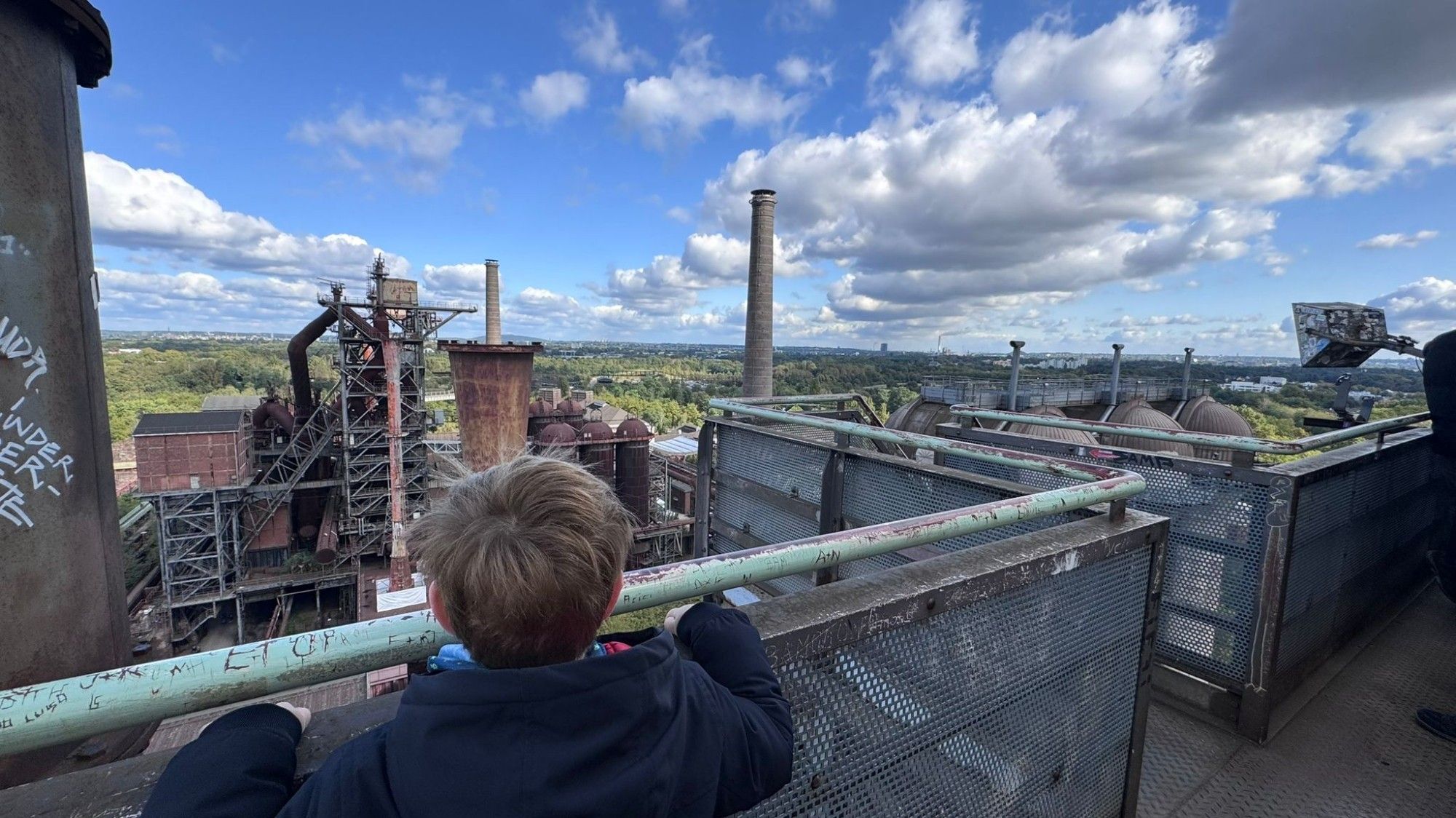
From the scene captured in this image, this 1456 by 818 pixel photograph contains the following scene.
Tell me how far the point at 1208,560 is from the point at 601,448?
656 inches

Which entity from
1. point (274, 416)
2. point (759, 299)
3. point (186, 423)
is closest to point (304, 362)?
point (274, 416)

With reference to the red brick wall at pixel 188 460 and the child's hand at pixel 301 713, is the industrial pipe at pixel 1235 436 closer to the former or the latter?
the child's hand at pixel 301 713

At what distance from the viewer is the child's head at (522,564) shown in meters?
0.85

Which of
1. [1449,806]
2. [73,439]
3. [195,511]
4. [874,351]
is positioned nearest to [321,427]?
[195,511]

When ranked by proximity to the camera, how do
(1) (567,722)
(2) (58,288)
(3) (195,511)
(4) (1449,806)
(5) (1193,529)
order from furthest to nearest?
(3) (195,511), (5) (1193,529), (4) (1449,806), (2) (58,288), (1) (567,722)

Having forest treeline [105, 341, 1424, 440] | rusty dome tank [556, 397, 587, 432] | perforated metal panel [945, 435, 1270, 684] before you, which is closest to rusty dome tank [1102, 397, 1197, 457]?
forest treeline [105, 341, 1424, 440]

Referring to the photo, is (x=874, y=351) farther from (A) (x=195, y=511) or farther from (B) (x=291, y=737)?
(B) (x=291, y=737)

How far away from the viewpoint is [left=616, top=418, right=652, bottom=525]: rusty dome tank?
18.7 m

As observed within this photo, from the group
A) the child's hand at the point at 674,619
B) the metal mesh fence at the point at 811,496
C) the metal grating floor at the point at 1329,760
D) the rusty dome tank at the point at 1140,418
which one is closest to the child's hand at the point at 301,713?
the child's hand at the point at 674,619

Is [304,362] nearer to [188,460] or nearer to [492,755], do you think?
[188,460]

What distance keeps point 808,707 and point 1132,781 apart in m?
1.72

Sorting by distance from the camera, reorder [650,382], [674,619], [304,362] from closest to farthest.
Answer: [674,619], [304,362], [650,382]

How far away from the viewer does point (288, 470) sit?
17.6 m

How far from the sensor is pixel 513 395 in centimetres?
1398
